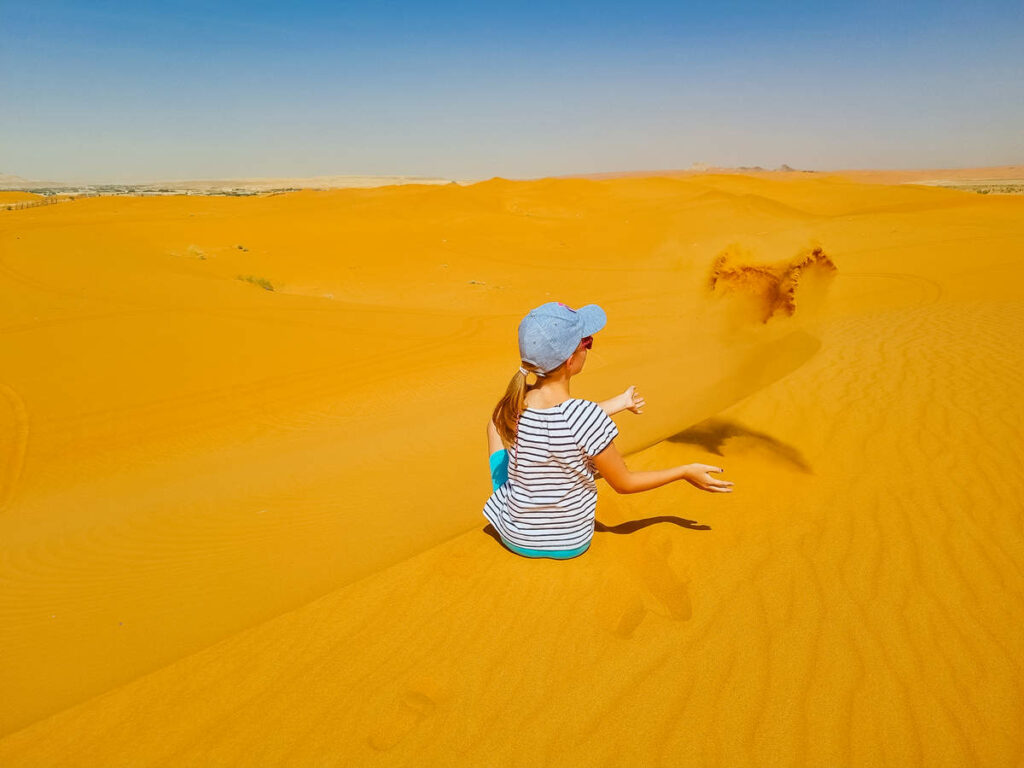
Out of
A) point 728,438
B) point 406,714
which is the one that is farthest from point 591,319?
point 728,438

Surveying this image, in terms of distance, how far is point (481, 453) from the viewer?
606 centimetres

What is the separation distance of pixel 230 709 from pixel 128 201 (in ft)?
120

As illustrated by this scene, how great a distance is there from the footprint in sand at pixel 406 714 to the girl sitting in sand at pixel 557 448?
0.88m

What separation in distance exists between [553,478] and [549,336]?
26.5 inches

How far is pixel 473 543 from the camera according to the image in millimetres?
3398

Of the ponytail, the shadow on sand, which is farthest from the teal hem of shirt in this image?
the shadow on sand

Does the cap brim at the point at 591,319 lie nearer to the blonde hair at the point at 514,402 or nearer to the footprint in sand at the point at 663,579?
the blonde hair at the point at 514,402

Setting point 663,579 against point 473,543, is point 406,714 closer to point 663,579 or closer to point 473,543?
point 473,543

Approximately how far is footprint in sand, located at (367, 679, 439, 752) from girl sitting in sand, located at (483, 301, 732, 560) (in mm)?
884

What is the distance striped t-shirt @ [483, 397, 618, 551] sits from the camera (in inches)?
105

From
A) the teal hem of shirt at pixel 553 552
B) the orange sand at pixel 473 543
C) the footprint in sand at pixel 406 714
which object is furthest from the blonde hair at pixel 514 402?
the footprint in sand at pixel 406 714

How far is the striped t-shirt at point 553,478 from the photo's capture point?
268 centimetres

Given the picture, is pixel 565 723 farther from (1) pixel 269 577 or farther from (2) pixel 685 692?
(1) pixel 269 577

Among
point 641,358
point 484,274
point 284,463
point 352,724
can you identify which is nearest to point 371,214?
point 484,274
